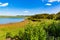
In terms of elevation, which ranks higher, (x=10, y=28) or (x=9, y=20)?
(x=9, y=20)

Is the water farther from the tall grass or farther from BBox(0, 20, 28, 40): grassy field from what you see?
the tall grass

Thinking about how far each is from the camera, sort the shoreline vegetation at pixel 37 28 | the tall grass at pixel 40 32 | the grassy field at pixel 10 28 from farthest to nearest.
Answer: the grassy field at pixel 10 28 < the shoreline vegetation at pixel 37 28 < the tall grass at pixel 40 32

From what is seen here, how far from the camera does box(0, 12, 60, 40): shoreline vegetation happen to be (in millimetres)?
3967

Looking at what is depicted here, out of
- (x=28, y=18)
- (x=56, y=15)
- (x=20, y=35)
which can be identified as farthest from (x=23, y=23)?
(x=56, y=15)

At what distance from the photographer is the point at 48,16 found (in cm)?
502

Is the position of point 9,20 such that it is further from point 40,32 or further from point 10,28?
A: point 40,32

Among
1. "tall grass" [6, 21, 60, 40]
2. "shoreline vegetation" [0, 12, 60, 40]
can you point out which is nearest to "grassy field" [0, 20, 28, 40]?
"shoreline vegetation" [0, 12, 60, 40]

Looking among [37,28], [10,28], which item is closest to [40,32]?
[37,28]

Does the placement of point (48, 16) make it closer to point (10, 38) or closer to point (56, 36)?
point (56, 36)

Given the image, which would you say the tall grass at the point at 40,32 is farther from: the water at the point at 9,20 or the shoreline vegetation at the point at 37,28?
the water at the point at 9,20

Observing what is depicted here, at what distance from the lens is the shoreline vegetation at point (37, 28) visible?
3.97 metres

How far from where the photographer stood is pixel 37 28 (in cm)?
394

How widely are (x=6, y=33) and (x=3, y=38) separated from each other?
5.1 inches

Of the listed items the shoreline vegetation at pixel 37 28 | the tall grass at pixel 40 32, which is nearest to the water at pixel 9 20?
the shoreline vegetation at pixel 37 28
